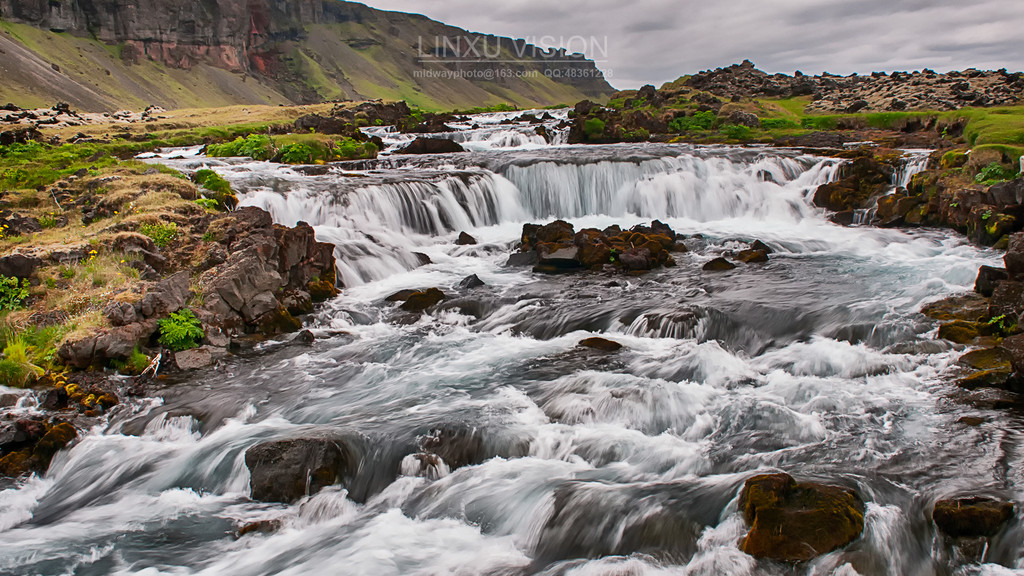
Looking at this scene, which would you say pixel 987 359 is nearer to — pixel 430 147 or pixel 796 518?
pixel 796 518

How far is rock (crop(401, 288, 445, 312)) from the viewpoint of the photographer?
51.6 ft

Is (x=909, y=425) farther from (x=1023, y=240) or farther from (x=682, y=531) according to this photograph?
(x=1023, y=240)

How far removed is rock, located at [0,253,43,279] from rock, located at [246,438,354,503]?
7.70 m

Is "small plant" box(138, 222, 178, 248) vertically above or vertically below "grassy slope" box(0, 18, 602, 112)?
below

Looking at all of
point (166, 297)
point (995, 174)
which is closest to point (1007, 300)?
point (995, 174)

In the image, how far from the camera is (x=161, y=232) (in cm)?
1531

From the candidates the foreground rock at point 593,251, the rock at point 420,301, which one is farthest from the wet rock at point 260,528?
the foreground rock at point 593,251

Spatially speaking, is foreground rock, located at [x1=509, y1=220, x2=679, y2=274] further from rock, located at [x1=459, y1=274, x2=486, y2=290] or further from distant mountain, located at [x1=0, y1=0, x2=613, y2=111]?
distant mountain, located at [x1=0, y1=0, x2=613, y2=111]

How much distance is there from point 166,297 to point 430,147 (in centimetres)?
2738

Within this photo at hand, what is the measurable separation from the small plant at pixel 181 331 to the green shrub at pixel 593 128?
35.0 metres

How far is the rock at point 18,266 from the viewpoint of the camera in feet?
41.3

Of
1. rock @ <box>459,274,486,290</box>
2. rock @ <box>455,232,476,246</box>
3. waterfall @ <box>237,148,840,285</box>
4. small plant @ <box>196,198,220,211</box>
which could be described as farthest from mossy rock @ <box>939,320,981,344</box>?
small plant @ <box>196,198,220,211</box>

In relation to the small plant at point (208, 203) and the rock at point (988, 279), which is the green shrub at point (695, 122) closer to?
the rock at point (988, 279)

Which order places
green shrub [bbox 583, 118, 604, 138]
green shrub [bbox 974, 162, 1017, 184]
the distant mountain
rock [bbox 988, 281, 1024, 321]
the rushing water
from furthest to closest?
the distant mountain → green shrub [bbox 583, 118, 604, 138] → green shrub [bbox 974, 162, 1017, 184] → rock [bbox 988, 281, 1024, 321] → the rushing water
